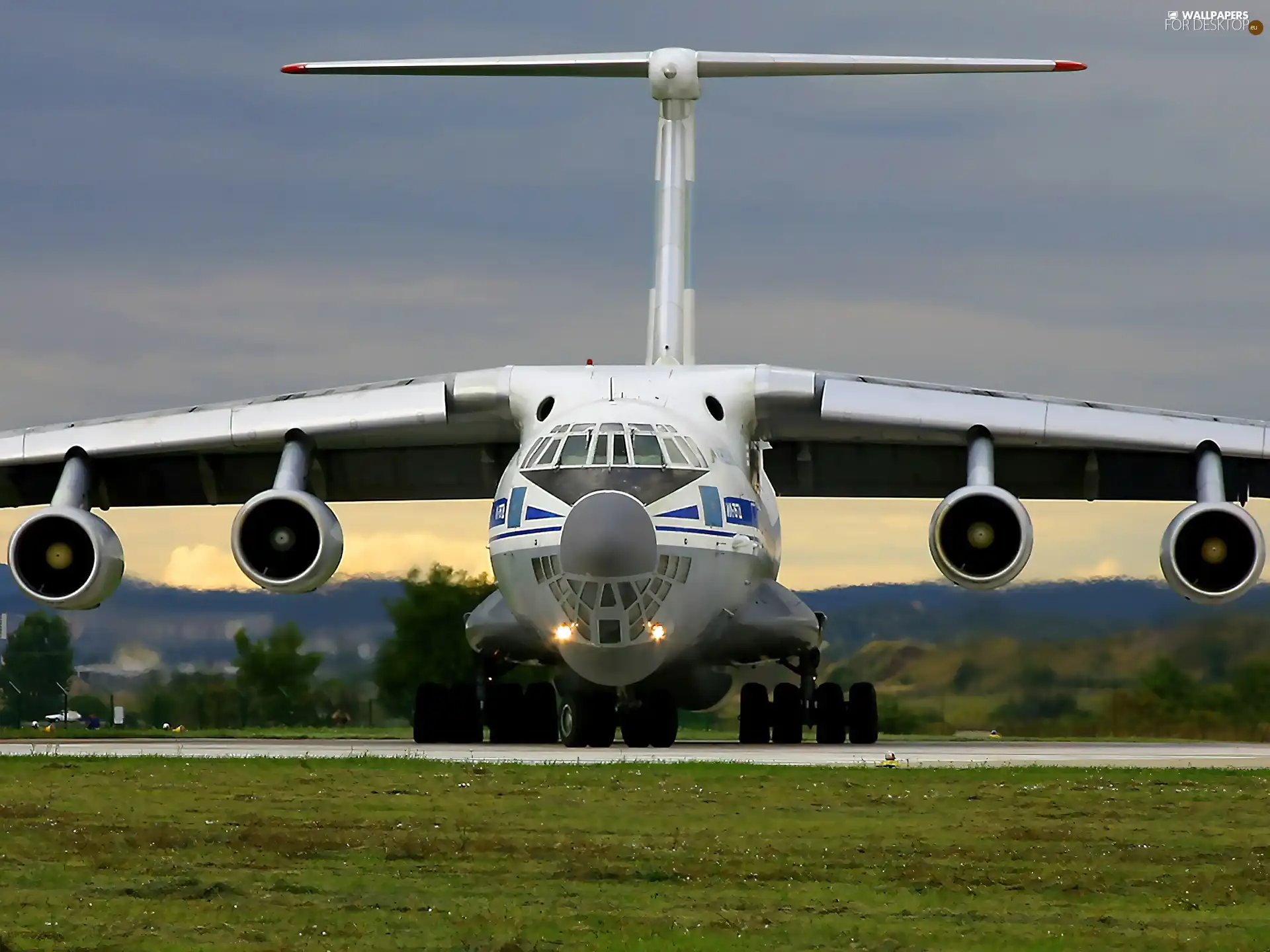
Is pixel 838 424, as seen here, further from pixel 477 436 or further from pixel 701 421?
pixel 477 436

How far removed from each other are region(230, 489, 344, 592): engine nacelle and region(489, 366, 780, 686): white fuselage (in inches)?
56.9

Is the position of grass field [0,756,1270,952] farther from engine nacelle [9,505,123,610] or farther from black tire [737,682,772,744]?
black tire [737,682,772,744]

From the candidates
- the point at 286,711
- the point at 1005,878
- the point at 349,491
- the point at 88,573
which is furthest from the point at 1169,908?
the point at 286,711

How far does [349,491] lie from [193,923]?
529 inches

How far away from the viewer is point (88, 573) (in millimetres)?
17047

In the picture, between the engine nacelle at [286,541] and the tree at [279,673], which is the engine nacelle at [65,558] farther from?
the tree at [279,673]

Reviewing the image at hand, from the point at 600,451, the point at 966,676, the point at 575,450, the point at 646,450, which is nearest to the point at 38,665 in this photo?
the point at 966,676

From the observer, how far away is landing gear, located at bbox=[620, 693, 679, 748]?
634 inches

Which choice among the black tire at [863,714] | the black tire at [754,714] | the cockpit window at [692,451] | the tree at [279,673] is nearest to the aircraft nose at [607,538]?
the cockpit window at [692,451]

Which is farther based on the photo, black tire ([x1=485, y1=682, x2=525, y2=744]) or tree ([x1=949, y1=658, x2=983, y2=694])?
tree ([x1=949, y1=658, x2=983, y2=694])

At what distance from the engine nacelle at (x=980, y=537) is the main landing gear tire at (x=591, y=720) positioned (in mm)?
2587

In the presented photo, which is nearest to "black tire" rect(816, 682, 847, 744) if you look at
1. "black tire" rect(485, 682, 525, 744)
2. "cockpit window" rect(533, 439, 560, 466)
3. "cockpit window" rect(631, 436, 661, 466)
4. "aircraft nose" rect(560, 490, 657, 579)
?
"black tire" rect(485, 682, 525, 744)

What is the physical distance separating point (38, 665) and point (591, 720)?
9.15 metres

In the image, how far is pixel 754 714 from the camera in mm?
18156
